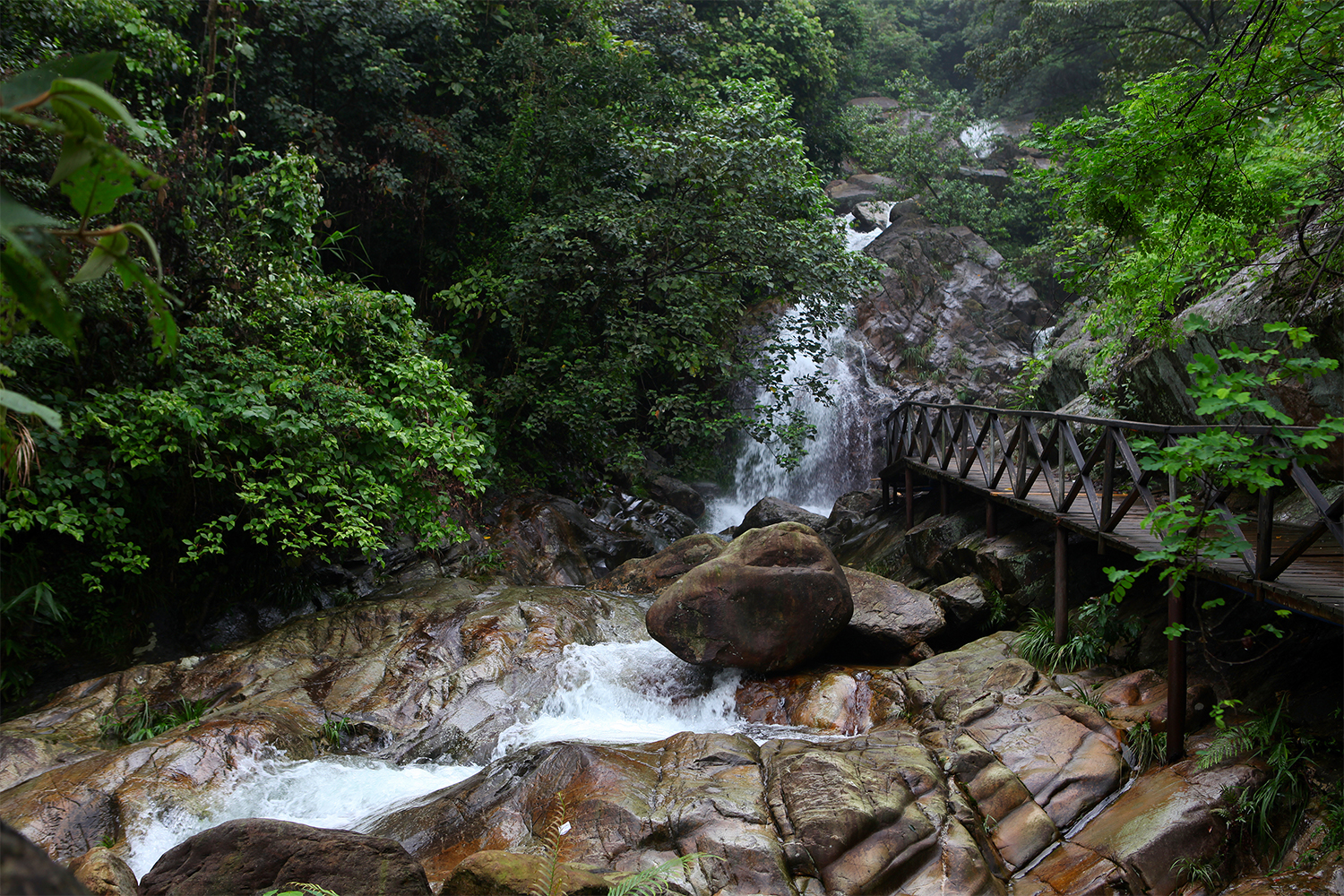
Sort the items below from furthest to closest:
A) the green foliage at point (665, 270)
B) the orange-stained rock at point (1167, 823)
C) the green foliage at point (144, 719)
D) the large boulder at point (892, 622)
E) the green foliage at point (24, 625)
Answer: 1. the green foliage at point (665, 270)
2. the large boulder at point (892, 622)
3. the green foliage at point (24, 625)
4. the green foliage at point (144, 719)
5. the orange-stained rock at point (1167, 823)

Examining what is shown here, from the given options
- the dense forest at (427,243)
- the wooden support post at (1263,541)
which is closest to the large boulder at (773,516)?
the dense forest at (427,243)

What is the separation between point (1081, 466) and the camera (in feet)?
21.4

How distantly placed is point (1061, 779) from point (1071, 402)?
784cm

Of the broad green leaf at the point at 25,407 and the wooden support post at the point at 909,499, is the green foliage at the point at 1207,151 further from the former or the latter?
the wooden support post at the point at 909,499

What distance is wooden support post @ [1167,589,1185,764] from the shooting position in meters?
4.88

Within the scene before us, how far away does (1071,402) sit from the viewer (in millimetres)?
11328

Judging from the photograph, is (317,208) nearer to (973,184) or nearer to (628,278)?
(628,278)

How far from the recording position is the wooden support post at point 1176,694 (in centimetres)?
488

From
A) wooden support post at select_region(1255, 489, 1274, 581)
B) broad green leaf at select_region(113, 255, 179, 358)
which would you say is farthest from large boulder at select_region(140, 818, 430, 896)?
wooden support post at select_region(1255, 489, 1274, 581)

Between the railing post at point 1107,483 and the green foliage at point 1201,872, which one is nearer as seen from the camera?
the green foliage at point 1201,872

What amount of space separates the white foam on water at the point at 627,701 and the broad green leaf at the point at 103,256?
20.0 ft

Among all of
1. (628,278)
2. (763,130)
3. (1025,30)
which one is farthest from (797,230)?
(1025,30)

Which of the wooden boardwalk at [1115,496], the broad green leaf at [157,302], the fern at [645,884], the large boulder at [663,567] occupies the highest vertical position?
the broad green leaf at [157,302]

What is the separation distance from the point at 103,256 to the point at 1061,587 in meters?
7.57
